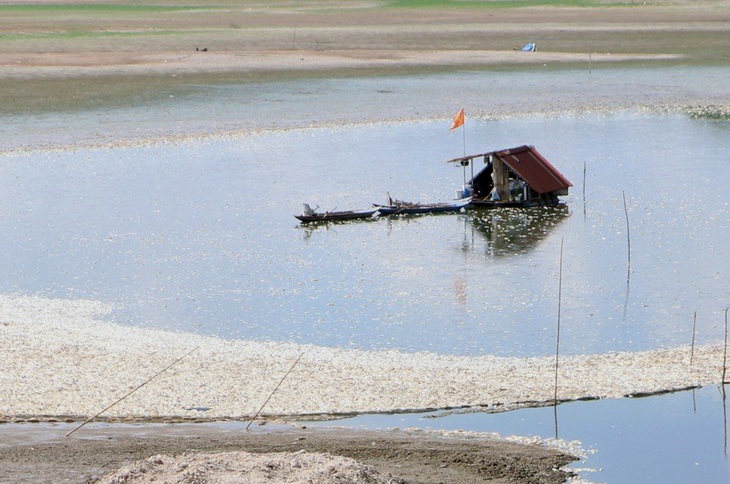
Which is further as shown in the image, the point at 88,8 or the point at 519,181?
the point at 88,8

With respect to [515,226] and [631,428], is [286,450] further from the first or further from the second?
[515,226]

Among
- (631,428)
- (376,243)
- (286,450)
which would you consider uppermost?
(376,243)

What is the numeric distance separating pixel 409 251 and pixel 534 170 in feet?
27.0

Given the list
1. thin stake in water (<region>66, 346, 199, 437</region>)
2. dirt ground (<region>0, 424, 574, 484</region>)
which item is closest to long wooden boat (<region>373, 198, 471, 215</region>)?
thin stake in water (<region>66, 346, 199, 437</region>)

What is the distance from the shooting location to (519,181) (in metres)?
41.2

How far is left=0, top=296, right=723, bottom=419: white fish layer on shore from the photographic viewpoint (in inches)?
815

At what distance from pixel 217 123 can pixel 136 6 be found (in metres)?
65.5

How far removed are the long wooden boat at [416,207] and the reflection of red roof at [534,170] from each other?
2.17 metres

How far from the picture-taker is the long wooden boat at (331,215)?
38.2m

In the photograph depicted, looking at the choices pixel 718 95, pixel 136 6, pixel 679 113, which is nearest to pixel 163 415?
pixel 679 113

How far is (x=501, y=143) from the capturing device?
51031 mm

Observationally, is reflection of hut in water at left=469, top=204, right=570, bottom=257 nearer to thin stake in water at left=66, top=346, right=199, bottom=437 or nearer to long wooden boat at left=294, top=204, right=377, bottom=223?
long wooden boat at left=294, top=204, right=377, bottom=223

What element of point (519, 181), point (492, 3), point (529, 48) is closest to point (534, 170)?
point (519, 181)

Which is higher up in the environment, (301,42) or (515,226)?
(301,42)
